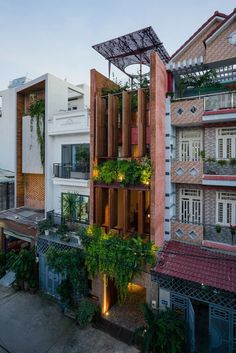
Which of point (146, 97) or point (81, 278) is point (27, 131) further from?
point (81, 278)

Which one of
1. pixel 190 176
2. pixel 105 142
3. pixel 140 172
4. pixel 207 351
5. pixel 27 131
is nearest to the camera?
pixel 207 351

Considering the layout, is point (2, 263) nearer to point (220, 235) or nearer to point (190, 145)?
point (220, 235)

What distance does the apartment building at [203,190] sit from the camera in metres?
8.51

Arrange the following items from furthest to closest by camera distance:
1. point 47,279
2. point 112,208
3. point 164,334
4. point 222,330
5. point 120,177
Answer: point 47,279 → point 112,208 → point 120,177 → point 222,330 → point 164,334

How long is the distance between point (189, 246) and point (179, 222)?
3.91 ft

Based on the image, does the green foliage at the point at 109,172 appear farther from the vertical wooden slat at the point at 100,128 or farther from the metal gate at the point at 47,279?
the metal gate at the point at 47,279

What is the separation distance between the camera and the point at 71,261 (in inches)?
417

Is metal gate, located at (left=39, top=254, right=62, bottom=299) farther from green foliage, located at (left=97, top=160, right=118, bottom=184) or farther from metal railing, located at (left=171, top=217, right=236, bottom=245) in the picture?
metal railing, located at (left=171, top=217, right=236, bottom=245)

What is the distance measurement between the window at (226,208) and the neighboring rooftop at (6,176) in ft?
51.4

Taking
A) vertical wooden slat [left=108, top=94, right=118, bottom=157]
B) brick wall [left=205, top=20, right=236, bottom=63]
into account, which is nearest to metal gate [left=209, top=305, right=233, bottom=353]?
vertical wooden slat [left=108, top=94, right=118, bottom=157]

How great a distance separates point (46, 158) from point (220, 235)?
10.9m

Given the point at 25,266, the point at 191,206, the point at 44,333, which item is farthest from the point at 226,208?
the point at 25,266

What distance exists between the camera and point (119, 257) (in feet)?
31.0

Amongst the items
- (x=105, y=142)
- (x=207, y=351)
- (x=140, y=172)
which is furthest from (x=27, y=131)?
(x=207, y=351)
